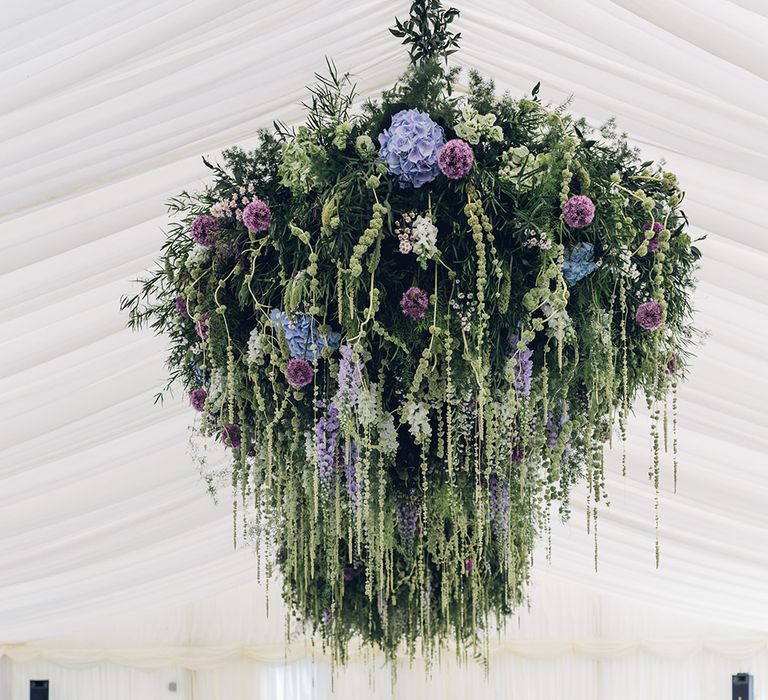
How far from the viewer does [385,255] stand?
1742mm

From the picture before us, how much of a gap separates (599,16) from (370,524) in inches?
52.8

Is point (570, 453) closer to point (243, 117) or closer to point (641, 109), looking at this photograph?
point (641, 109)

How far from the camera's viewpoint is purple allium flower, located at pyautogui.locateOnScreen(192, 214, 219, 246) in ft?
6.26

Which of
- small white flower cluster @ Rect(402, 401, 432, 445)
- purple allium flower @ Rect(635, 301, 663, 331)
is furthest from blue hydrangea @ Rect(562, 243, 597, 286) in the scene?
small white flower cluster @ Rect(402, 401, 432, 445)

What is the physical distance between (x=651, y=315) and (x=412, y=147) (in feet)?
1.69

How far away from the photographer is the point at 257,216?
180cm

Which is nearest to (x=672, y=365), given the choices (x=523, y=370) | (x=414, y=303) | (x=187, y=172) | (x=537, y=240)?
(x=523, y=370)

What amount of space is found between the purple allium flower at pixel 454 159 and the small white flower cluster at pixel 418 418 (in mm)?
407

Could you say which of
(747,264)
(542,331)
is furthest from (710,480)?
(542,331)

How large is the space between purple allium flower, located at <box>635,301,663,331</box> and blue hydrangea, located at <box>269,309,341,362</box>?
1.75 ft

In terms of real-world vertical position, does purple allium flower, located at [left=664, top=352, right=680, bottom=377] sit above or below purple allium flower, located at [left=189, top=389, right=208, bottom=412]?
above

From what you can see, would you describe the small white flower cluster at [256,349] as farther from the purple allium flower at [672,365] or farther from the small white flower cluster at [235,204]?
the purple allium flower at [672,365]

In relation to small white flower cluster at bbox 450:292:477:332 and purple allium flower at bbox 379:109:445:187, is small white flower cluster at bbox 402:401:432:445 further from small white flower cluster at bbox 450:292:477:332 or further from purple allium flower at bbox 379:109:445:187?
purple allium flower at bbox 379:109:445:187

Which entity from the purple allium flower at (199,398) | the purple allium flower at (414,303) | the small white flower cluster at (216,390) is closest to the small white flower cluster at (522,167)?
the purple allium flower at (414,303)
